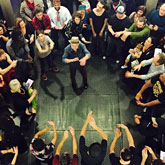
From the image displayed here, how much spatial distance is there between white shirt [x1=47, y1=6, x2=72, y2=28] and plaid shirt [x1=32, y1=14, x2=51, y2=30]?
20 cm

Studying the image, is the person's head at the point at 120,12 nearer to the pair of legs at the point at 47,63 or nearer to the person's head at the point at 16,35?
the pair of legs at the point at 47,63

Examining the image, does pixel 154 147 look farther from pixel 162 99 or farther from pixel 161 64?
pixel 161 64

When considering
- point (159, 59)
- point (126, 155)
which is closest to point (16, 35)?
point (159, 59)

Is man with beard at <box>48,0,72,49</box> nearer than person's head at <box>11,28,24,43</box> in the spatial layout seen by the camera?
No

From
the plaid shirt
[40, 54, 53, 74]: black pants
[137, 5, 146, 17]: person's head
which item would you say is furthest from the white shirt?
[137, 5, 146, 17]: person's head

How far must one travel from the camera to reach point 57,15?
4812 mm

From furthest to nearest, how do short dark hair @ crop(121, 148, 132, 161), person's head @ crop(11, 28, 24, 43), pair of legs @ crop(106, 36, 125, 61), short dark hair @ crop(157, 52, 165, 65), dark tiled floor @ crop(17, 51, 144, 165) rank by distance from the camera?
pair of legs @ crop(106, 36, 125, 61) < dark tiled floor @ crop(17, 51, 144, 165) < person's head @ crop(11, 28, 24, 43) < short dark hair @ crop(157, 52, 165, 65) < short dark hair @ crop(121, 148, 132, 161)

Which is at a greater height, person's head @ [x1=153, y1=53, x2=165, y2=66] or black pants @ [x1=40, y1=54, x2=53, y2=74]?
black pants @ [x1=40, y1=54, x2=53, y2=74]

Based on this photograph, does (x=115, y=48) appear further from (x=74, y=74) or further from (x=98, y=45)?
(x=74, y=74)

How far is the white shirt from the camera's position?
4.79 metres

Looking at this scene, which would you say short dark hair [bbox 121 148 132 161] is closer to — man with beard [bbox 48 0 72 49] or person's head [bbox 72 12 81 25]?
person's head [bbox 72 12 81 25]

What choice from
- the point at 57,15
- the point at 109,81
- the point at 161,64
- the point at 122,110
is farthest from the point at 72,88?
the point at 161,64

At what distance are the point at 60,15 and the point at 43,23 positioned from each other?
47 cm

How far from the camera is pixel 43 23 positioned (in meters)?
4.67
